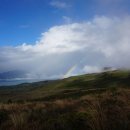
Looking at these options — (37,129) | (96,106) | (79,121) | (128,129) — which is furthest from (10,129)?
(128,129)

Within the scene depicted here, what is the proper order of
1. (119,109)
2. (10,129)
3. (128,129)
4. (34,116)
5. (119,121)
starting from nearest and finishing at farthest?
(128,129)
(119,121)
(10,129)
(119,109)
(34,116)

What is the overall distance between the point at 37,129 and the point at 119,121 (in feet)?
9.35

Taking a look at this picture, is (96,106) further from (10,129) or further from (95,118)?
(10,129)

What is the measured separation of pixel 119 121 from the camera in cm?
927

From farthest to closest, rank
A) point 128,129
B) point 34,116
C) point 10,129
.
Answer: point 34,116 < point 10,129 < point 128,129

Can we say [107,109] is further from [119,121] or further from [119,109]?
[119,121]

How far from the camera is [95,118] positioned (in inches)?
371

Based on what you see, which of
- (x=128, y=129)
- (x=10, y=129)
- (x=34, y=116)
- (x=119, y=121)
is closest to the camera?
(x=128, y=129)

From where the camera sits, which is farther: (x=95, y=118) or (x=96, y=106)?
(x=96, y=106)

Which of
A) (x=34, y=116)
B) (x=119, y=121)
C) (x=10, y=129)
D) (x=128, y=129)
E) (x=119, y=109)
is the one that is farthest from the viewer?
(x=34, y=116)

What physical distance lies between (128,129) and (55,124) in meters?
2.93

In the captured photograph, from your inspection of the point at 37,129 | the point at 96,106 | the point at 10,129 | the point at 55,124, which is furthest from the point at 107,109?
the point at 10,129

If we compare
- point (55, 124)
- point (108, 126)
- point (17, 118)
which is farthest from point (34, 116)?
point (108, 126)

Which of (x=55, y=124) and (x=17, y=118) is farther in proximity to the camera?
(x=17, y=118)
